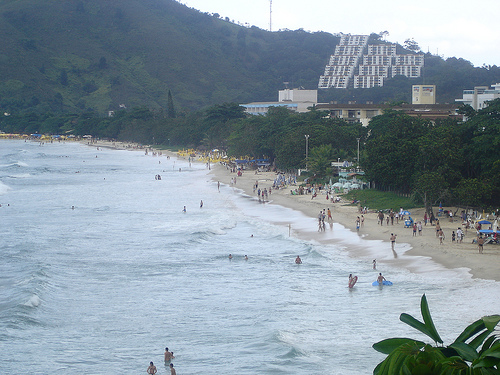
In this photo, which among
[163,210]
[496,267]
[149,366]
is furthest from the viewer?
[163,210]

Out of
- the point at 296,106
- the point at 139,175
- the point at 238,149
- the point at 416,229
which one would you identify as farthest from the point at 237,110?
the point at 416,229

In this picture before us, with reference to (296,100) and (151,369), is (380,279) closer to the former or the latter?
(151,369)

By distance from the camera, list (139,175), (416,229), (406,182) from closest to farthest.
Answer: (416,229)
(406,182)
(139,175)

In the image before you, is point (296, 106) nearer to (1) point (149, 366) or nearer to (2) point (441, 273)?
(2) point (441, 273)

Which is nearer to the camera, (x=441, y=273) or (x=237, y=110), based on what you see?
(x=441, y=273)

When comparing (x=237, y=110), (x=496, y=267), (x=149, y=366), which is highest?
(x=237, y=110)

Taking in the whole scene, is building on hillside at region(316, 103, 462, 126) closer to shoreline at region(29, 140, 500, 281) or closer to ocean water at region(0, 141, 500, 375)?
shoreline at region(29, 140, 500, 281)

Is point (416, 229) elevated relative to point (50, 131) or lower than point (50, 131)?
lower
